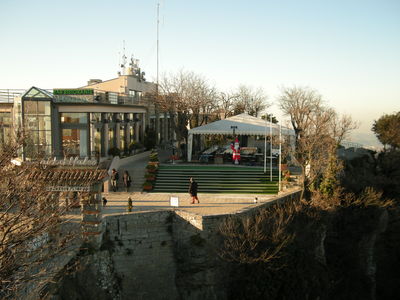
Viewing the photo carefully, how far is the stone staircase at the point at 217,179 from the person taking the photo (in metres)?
22.5

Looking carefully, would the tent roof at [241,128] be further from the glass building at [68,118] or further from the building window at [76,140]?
the building window at [76,140]

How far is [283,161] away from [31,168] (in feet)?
64.0

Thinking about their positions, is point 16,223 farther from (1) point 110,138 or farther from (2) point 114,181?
(1) point 110,138

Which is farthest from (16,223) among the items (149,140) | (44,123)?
(149,140)

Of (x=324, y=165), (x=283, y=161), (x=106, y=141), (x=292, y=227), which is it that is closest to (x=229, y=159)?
(x=283, y=161)

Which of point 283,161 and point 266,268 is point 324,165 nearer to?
point 283,161

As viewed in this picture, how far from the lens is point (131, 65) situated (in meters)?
43.6

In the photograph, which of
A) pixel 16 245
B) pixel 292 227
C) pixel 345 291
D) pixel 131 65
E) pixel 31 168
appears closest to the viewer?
pixel 16 245

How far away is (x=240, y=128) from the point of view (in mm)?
28344

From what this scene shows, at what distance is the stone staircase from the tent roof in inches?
112

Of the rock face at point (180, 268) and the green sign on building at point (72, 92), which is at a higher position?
the green sign on building at point (72, 92)

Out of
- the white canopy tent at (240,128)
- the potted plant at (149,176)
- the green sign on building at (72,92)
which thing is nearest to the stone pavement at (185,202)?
the potted plant at (149,176)

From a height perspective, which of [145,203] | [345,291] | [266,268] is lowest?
[345,291]

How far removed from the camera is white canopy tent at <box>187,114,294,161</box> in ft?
90.6
